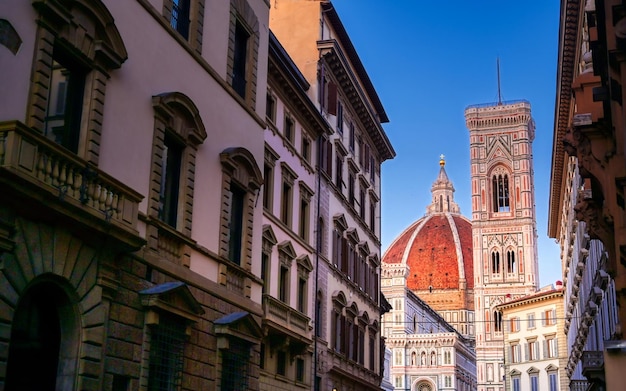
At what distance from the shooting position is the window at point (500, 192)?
142 m

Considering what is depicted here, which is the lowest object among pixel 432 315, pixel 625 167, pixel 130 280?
pixel 130 280

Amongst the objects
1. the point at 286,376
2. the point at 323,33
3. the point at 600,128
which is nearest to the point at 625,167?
the point at 600,128

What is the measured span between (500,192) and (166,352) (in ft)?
423

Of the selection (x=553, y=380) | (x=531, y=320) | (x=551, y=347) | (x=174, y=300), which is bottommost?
(x=174, y=300)

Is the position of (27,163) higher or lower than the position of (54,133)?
lower

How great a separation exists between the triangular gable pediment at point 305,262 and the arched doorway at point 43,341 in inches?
814

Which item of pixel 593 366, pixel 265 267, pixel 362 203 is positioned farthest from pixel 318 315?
pixel 362 203

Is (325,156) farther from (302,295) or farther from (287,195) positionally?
(302,295)

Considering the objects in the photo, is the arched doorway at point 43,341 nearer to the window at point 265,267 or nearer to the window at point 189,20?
the window at point 189,20

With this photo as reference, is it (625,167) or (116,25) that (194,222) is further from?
(625,167)

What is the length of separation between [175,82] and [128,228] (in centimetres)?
475

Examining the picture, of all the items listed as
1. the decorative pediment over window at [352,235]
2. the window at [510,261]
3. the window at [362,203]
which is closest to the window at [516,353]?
the window at [362,203]

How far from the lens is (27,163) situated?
13.1 metres

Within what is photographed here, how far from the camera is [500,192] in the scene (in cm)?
14250
